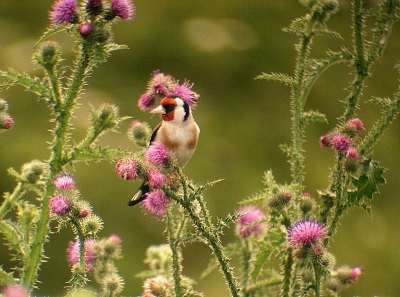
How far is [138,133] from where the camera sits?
3.40 feet

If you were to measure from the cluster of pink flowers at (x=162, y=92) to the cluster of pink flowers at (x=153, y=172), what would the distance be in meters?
0.14

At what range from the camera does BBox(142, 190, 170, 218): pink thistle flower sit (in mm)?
848

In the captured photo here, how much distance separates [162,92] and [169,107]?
0.29 feet

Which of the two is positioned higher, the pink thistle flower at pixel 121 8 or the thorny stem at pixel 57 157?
the pink thistle flower at pixel 121 8

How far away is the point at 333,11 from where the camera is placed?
1.05m

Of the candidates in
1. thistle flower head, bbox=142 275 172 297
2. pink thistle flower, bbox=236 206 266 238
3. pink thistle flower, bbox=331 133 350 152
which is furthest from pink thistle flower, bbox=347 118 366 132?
thistle flower head, bbox=142 275 172 297

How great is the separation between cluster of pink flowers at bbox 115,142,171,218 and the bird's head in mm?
186

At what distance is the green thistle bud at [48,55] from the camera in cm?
93

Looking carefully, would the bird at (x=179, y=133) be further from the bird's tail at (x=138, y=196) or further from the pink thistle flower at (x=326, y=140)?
the pink thistle flower at (x=326, y=140)

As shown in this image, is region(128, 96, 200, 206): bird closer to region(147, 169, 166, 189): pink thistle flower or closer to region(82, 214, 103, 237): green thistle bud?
region(82, 214, 103, 237): green thistle bud

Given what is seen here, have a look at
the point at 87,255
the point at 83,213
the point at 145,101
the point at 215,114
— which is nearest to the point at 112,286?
the point at 87,255

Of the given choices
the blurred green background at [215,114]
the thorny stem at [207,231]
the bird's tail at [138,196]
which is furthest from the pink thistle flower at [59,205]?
the blurred green background at [215,114]

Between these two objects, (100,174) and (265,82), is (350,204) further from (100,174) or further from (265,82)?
(265,82)

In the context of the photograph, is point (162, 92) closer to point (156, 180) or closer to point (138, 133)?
A: point (138, 133)
